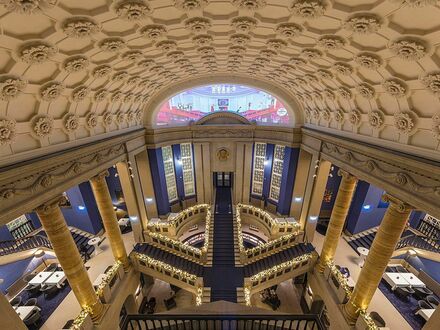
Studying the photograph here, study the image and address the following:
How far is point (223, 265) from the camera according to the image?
13055mm

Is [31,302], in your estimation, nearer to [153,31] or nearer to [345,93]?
[153,31]

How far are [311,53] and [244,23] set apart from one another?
278 centimetres

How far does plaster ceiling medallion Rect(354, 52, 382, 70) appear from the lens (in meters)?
5.64

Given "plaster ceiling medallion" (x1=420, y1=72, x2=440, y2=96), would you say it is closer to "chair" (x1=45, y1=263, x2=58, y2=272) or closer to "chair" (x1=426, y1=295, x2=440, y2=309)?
"chair" (x1=426, y1=295, x2=440, y2=309)

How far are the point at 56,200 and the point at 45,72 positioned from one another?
4.10m

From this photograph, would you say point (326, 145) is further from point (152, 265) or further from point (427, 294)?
point (152, 265)

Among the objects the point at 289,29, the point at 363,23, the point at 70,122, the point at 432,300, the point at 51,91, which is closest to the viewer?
the point at 363,23

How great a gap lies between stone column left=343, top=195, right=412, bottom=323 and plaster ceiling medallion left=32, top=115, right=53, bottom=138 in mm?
11546

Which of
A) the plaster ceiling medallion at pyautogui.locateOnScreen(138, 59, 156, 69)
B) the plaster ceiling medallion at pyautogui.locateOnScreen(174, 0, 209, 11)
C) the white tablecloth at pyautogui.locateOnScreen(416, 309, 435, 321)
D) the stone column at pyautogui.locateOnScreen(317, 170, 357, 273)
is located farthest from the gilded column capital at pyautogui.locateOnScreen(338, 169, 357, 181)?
the plaster ceiling medallion at pyautogui.locateOnScreen(138, 59, 156, 69)

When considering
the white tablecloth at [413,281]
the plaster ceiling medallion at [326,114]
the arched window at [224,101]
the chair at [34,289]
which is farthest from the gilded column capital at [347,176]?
the arched window at [224,101]

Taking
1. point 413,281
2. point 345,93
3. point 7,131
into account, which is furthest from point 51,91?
point 413,281

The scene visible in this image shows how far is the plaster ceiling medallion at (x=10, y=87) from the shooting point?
184 inches

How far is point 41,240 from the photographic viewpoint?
1434cm

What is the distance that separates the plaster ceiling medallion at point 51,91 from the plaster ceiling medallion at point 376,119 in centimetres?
1067
